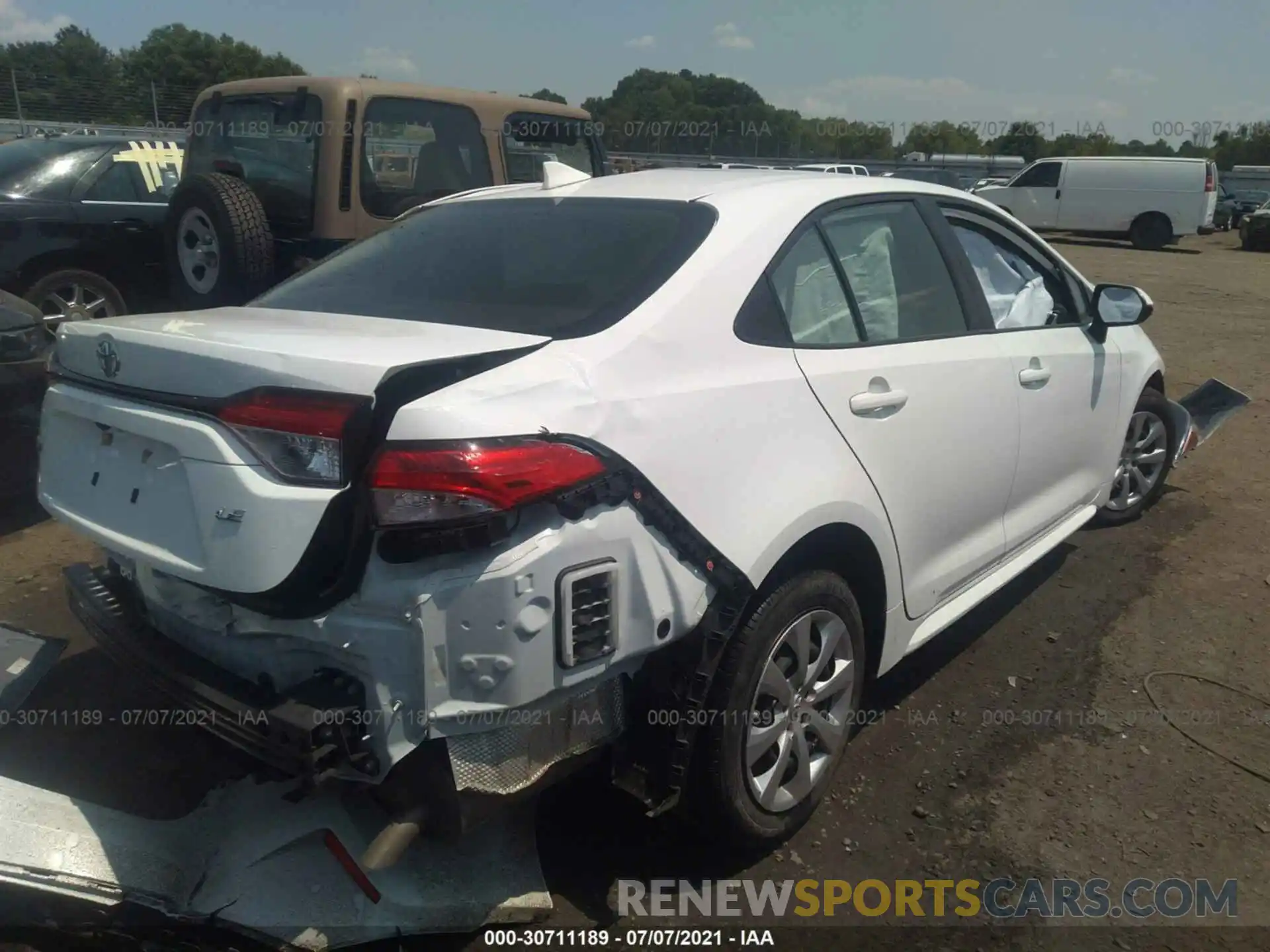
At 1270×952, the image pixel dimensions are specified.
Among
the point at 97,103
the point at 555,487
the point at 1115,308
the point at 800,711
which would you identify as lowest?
the point at 800,711

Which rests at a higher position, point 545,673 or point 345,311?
point 345,311

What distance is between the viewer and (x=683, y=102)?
38469mm

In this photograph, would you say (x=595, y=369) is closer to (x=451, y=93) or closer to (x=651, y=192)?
(x=651, y=192)

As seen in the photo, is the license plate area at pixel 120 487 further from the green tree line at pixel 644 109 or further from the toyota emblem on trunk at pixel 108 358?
the green tree line at pixel 644 109

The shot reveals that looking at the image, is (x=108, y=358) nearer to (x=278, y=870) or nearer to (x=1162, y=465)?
(x=278, y=870)

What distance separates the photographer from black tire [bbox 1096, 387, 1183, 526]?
4.89m

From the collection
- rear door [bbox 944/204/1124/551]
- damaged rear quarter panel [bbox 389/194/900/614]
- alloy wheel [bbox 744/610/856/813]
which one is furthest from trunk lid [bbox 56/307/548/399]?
rear door [bbox 944/204/1124/551]

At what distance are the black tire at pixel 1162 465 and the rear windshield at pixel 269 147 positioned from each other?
4644mm

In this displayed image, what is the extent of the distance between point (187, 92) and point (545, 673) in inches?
1115

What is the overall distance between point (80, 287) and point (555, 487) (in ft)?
20.9

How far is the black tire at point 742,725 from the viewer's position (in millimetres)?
2369

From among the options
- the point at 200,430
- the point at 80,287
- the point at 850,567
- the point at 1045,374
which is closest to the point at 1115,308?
the point at 1045,374

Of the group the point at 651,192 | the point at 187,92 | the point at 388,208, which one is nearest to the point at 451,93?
the point at 388,208

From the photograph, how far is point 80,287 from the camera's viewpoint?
22.9ft
